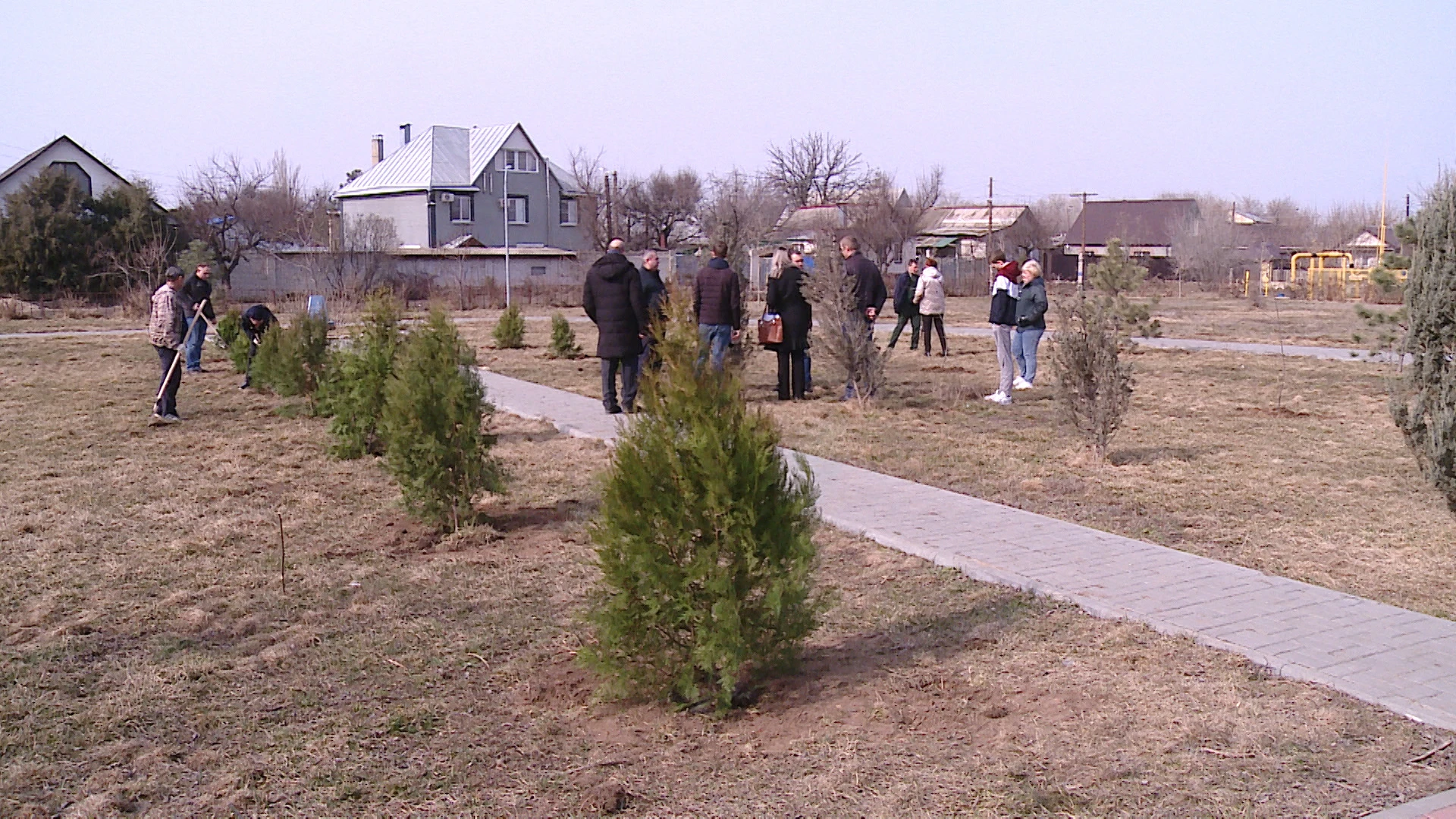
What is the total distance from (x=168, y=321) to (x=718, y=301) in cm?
594

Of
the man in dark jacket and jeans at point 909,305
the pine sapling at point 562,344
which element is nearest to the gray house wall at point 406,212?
the pine sapling at point 562,344

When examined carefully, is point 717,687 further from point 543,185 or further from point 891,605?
point 543,185

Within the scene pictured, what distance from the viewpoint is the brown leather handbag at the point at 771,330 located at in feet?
43.7

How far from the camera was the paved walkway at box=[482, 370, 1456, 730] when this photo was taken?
502cm

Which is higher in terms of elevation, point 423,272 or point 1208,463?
point 423,272

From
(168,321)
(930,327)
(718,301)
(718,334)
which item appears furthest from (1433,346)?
(930,327)

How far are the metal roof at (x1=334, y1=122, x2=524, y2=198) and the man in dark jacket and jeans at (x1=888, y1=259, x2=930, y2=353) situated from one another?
43921 mm

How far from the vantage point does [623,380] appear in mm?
12625

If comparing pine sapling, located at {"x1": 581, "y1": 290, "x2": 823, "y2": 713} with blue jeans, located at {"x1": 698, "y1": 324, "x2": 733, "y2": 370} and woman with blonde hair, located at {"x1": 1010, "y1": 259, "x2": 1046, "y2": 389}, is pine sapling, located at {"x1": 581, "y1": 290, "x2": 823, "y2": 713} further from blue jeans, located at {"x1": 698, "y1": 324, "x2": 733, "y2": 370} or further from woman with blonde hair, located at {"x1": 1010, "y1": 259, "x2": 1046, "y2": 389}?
woman with blonde hair, located at {"x1": 1010, "y1": 259, "x2": 1046, "y2": 389}

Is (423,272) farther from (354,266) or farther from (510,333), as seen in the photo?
(510,333)

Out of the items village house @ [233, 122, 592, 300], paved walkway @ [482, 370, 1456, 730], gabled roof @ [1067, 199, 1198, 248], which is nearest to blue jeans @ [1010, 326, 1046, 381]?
paved walkway @ [482, 370, 1456, 730]

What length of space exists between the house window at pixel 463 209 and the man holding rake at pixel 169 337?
4975 cm

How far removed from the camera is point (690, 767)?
4301 mm

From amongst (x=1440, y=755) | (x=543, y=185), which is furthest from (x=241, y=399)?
(x=543, y=185)
